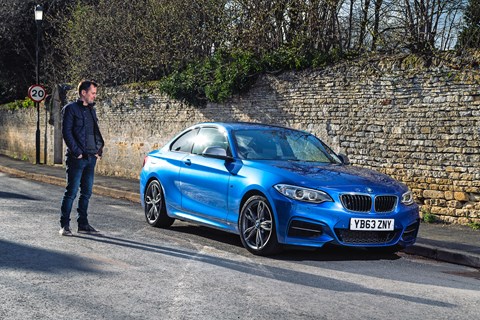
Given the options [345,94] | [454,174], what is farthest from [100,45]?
[454,174]

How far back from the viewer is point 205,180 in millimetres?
9438

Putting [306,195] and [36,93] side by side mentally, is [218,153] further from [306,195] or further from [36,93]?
Result: [36,93]

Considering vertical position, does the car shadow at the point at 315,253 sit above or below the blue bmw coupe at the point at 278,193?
below

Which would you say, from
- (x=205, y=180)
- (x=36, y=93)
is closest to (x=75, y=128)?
(x=205, y=180)

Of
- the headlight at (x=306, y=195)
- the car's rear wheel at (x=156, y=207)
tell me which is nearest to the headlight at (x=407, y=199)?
the headlight at (x=306, y=195)

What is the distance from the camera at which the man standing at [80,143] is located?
30.4 ft

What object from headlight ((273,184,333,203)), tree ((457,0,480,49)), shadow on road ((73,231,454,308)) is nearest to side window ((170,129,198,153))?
shadow on road ((73,231,454,308))

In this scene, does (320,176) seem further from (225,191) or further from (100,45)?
(100,45)

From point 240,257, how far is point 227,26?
1194 cm

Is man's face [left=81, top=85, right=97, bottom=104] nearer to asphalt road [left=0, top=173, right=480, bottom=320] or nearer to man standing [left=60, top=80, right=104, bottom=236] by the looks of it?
man standing [left=60, top=80, right=104, bottom=236]

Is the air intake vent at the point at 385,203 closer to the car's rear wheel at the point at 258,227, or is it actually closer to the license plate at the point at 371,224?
the license plate at the point at 371,224

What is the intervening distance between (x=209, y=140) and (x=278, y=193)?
6.68 ft

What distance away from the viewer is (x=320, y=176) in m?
8.44

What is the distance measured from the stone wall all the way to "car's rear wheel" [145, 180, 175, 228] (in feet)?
15.6
